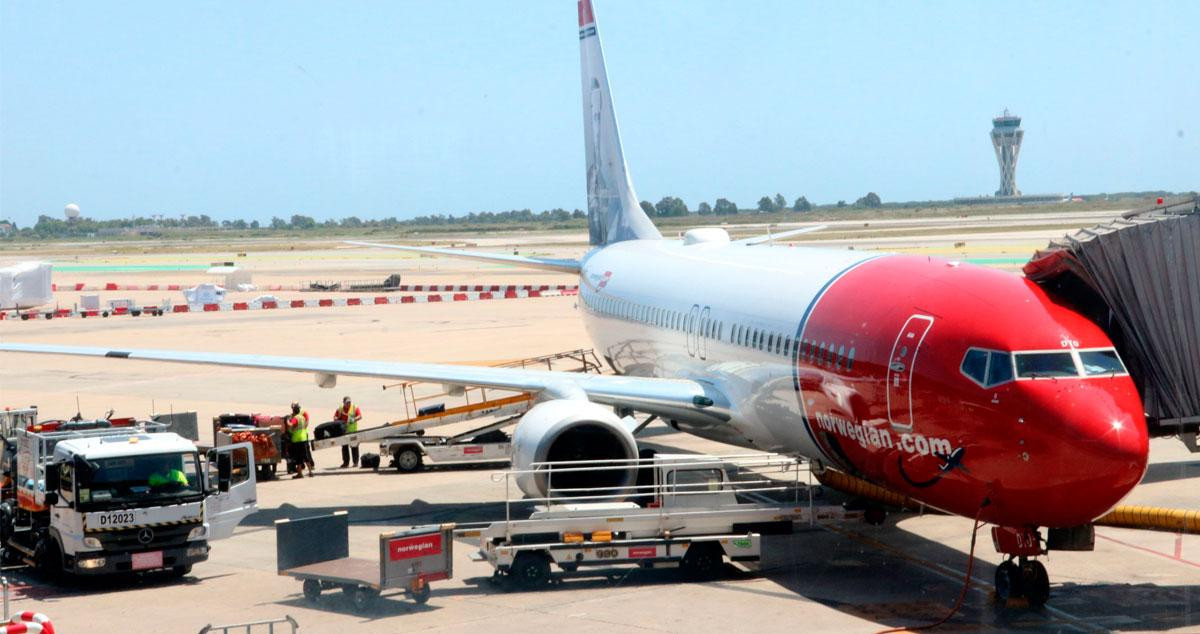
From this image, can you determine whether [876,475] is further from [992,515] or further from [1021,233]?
[1021,233]

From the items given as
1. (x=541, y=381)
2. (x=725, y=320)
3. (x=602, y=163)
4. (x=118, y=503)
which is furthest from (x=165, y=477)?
(x=602, y=163)

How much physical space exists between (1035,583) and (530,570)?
228 inches

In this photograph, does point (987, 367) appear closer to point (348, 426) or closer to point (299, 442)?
point (299, 442)

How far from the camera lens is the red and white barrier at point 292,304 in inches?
2682

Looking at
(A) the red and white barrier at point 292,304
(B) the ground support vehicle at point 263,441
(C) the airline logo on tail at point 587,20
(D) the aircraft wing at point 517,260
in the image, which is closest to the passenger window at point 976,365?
(B) the ground support vehicle at point 263,441

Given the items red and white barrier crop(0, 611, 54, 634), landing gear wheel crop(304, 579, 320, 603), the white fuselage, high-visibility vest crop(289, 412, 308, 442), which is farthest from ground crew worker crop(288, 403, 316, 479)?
red and white barrier crop(0, 611, 54, 634)

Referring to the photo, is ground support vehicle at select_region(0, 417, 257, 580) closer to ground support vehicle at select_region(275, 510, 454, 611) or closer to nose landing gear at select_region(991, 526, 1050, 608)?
ground support vehicle at select_region(275, 510, 454, 611)

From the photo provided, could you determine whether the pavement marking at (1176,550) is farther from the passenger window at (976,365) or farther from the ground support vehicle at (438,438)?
the ground support vehicle at (438,438)

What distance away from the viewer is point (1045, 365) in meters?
14.5

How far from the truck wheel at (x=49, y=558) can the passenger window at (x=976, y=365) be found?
11250 millimetres

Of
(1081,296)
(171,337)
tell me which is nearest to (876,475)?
(1081,296)

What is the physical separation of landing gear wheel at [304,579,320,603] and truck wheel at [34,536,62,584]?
11.3ft

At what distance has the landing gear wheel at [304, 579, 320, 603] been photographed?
1691 cm

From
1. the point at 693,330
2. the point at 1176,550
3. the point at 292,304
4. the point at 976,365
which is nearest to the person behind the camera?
the point at 976,365
